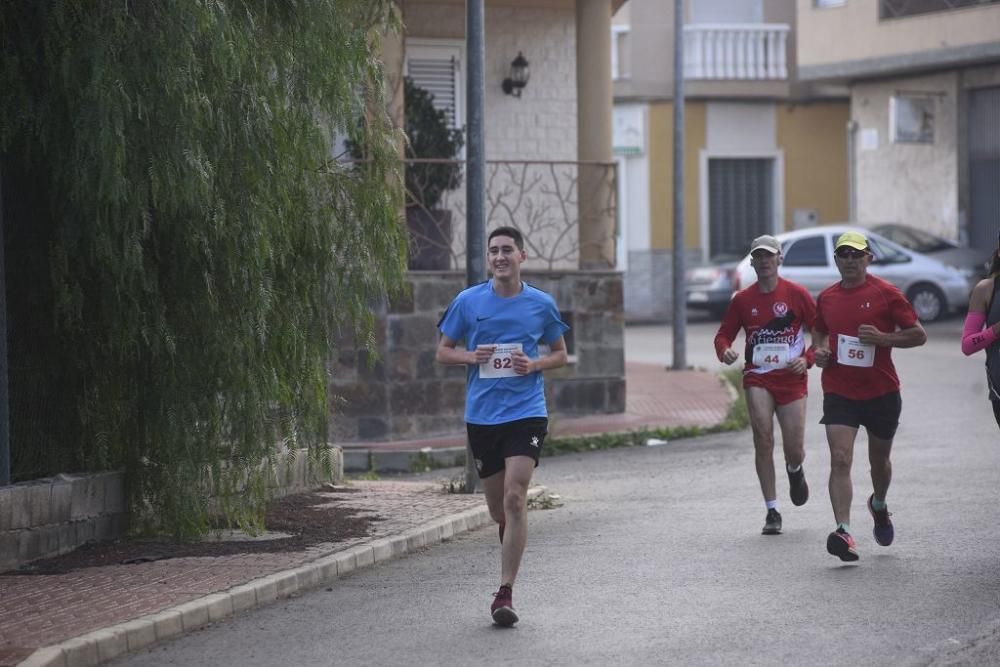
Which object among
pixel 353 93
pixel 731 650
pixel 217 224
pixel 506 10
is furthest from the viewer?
pixel 506 10

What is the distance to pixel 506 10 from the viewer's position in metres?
20.3

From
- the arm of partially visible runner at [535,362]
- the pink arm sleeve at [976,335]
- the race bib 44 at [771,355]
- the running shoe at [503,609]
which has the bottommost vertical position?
the running shoe at [503,609]

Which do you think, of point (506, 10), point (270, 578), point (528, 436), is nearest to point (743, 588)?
point (528, 436)

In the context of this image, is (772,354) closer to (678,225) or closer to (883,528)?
(883,528)

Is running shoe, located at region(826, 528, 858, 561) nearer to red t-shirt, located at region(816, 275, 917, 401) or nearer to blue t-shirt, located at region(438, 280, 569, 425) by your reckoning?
red t-shirt, located at region(816, 275, 917, 401)

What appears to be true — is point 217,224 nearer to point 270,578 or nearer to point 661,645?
point 270,578

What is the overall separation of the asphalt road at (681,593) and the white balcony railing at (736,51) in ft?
77.7

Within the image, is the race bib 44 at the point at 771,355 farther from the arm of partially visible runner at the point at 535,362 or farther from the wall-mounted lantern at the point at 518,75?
the wall-mounted lantern at the point at 518,75

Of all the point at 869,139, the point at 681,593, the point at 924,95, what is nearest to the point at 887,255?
the point at 924,95

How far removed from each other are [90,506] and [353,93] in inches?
113

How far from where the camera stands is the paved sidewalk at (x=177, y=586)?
707 centimetres

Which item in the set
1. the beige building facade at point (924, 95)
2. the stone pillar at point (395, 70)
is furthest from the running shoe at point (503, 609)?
the beige building facade at point (924, 95)

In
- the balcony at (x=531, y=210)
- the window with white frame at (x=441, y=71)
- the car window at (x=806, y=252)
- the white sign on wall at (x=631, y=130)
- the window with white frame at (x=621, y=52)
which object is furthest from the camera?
the white sign on wall at (x=631, y=130)

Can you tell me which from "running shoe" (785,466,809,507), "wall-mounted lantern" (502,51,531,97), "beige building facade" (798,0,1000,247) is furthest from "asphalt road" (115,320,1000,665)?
"beige building facade" (798,0,1000,247)
